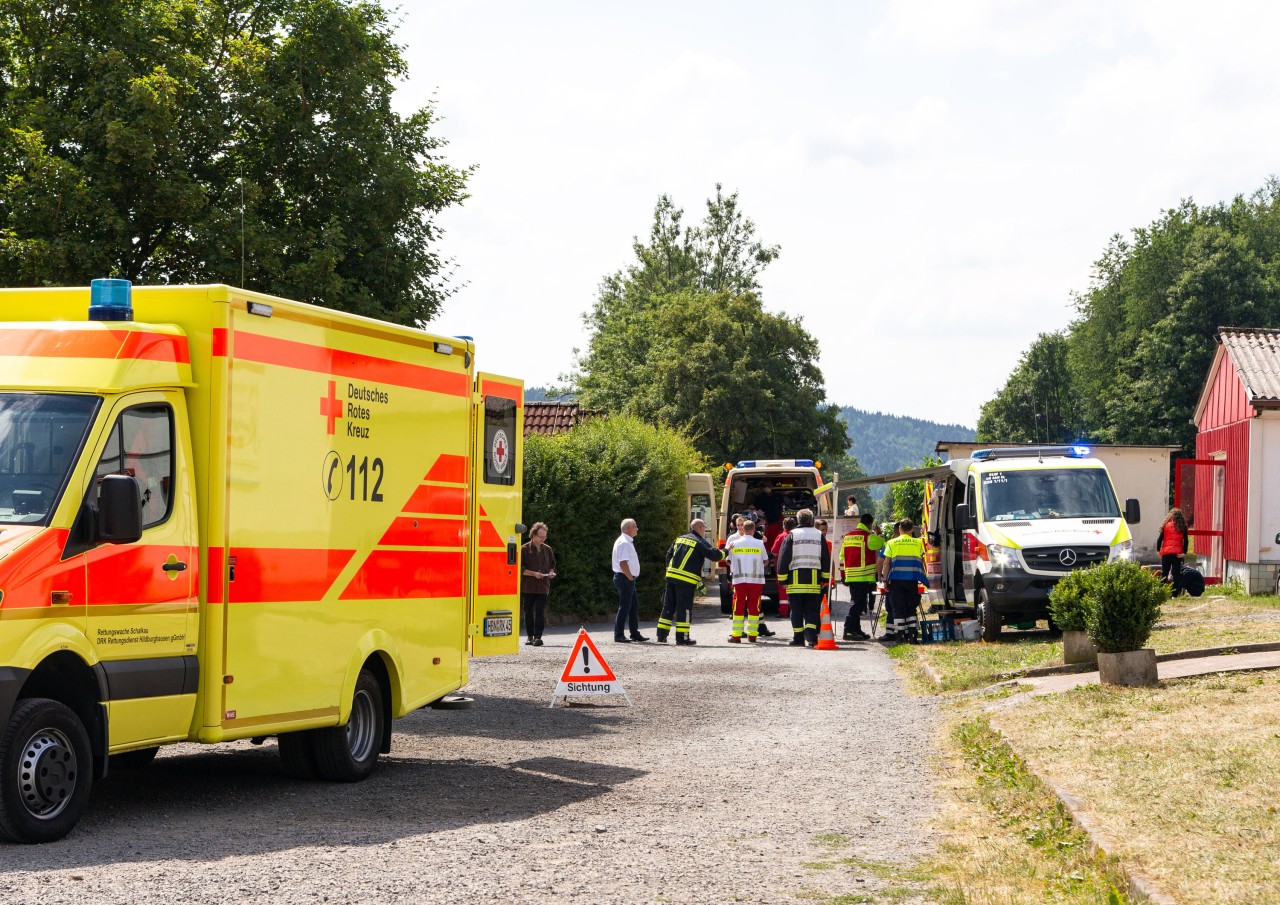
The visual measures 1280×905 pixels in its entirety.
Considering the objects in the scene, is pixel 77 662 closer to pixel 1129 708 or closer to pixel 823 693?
pixel 1129 708

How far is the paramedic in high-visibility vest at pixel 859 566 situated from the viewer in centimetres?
2266

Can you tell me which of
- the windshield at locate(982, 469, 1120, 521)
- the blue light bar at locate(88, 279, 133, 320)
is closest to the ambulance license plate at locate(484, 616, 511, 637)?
the blue light bar at locate(88, 279, 133, 320)

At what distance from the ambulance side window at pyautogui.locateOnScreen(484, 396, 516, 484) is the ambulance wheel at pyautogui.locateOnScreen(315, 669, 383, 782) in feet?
8.88

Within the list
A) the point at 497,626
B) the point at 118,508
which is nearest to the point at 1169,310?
the point at 497,626

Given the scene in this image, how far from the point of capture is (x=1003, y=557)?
67.1ft

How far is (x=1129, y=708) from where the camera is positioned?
12.5 m

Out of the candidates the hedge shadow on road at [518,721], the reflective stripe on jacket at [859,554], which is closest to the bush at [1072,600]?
the hedge shadow on road at [518,721]

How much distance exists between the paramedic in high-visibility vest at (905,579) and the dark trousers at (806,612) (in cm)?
111

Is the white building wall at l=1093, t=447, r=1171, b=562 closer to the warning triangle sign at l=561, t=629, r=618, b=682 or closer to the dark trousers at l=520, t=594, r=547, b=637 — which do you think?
the dark trousers at l=520, t=594, r=547, b=637

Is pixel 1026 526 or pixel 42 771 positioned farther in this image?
pixel 1026 526

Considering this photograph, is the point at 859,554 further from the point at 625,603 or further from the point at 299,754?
the point at 299,754

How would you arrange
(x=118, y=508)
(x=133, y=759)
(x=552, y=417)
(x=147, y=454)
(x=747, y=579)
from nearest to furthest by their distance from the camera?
(x=118, y=508) → (x=147, y=454) → (x=133, y=759) → (x=747, y=579) → (x=552, y=417)

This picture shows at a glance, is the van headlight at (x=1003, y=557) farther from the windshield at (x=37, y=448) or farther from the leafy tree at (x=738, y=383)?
the leafy tree at (x=738, y=383)

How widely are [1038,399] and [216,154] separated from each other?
86.9 metres
